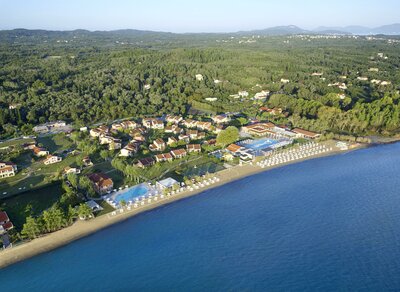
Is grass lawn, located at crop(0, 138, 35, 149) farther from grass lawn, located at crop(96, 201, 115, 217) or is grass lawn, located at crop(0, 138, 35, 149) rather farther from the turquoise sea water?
the turquoise sea water

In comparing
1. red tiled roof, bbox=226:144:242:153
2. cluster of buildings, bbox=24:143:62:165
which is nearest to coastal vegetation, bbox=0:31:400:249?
cluster of buildings, bbox=24:143:62:165

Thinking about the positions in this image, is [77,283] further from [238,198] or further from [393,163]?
[393,163]

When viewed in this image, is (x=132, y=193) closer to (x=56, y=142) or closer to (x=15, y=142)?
(x=56, y=142)

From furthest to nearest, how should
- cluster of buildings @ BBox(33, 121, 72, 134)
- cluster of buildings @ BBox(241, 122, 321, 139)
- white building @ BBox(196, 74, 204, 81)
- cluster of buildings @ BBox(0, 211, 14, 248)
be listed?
1. white building @ BBox(196, 74, 204, 81)
2. cluster of buildings @ BBox(33, 121, 72, 134)
3. cluster of buildings @ BBox(241, 122, 321, 139)
4. cluster of buildings @ BBox(0, 211, 14, 248)

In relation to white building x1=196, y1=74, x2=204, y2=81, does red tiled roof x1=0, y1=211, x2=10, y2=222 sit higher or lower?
lower

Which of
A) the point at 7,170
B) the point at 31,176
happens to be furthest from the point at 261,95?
the point at 7,170

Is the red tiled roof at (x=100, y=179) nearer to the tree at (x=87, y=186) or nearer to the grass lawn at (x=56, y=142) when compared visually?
the tree at (x=87, y=186)

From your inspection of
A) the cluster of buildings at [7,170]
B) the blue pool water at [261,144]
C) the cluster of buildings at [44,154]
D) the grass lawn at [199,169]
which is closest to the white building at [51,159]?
the cluster of buildings at [44,154]
